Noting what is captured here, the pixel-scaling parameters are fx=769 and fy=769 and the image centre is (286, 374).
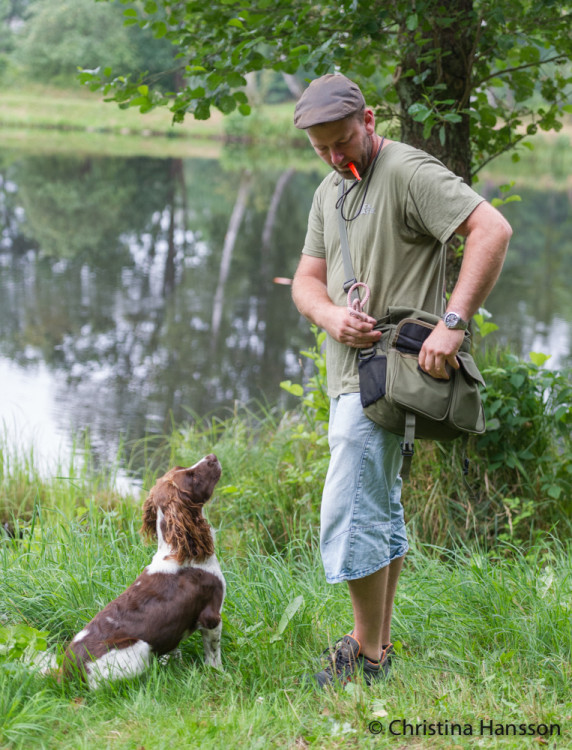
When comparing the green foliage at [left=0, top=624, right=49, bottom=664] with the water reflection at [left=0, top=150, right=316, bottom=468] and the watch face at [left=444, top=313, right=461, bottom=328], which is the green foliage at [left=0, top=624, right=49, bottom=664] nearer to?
the watch face at [left=444, top=313, right=461, bottom=328]

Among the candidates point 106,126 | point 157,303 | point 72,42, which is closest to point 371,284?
point 157,303

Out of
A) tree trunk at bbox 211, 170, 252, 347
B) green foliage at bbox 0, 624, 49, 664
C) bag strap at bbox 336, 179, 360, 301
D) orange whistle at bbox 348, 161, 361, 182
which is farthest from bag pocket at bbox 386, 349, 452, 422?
tree trunk at bbox 211, 170, 252, 347

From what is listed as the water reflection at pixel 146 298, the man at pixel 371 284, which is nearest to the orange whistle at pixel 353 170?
the man at pixel 371 284

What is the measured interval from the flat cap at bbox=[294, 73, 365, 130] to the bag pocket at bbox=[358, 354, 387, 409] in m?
0.82

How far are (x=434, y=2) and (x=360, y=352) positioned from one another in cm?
234

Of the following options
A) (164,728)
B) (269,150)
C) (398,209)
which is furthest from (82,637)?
(269,150)

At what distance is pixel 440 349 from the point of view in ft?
8.23

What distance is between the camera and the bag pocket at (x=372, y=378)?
8.50 feet

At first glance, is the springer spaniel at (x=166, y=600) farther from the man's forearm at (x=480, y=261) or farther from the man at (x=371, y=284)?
the man's forearm at (x=480, y=261)

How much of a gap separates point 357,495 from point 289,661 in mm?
700

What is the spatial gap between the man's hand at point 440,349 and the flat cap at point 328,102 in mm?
779

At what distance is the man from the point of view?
99.1 inches

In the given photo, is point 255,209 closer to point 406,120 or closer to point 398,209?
point 406,120

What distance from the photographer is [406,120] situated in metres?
4.46
